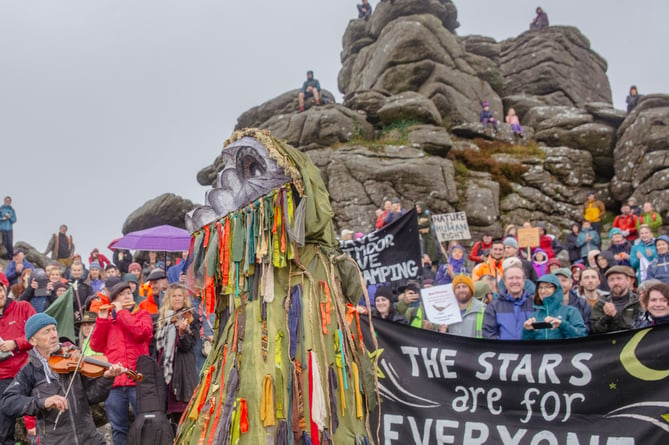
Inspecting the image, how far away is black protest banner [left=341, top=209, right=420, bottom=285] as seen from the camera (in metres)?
10.0

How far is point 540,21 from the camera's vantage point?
3775cm

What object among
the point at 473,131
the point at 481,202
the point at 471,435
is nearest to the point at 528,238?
the point at 471,435

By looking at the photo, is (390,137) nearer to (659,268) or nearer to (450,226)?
(450,226)

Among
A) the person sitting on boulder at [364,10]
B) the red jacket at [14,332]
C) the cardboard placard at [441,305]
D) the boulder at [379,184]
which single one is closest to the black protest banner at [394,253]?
the cardboard placard at [441,305]

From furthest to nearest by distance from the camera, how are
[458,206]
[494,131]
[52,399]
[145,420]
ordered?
1. [494,131]
2. [458,206]
3. [145,420]
4. [52,399]

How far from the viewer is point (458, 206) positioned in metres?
22.5


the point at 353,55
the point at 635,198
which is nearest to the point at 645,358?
the point at 635,198

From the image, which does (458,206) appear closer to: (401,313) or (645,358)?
(401,313)

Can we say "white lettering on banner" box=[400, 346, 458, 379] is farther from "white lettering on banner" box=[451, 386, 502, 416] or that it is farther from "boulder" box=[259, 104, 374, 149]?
"boulder" box=[259, 104, 374, 149]

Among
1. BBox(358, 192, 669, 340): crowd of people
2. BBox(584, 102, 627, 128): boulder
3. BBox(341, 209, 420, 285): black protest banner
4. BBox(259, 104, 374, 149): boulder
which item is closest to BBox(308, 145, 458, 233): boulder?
BBox(259, 104, 374, 149): boulder

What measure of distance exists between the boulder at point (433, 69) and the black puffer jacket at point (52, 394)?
24833 millimetres

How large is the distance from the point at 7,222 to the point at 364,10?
2319 cm

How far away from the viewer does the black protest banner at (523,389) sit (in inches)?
202

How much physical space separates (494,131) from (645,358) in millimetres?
22810
